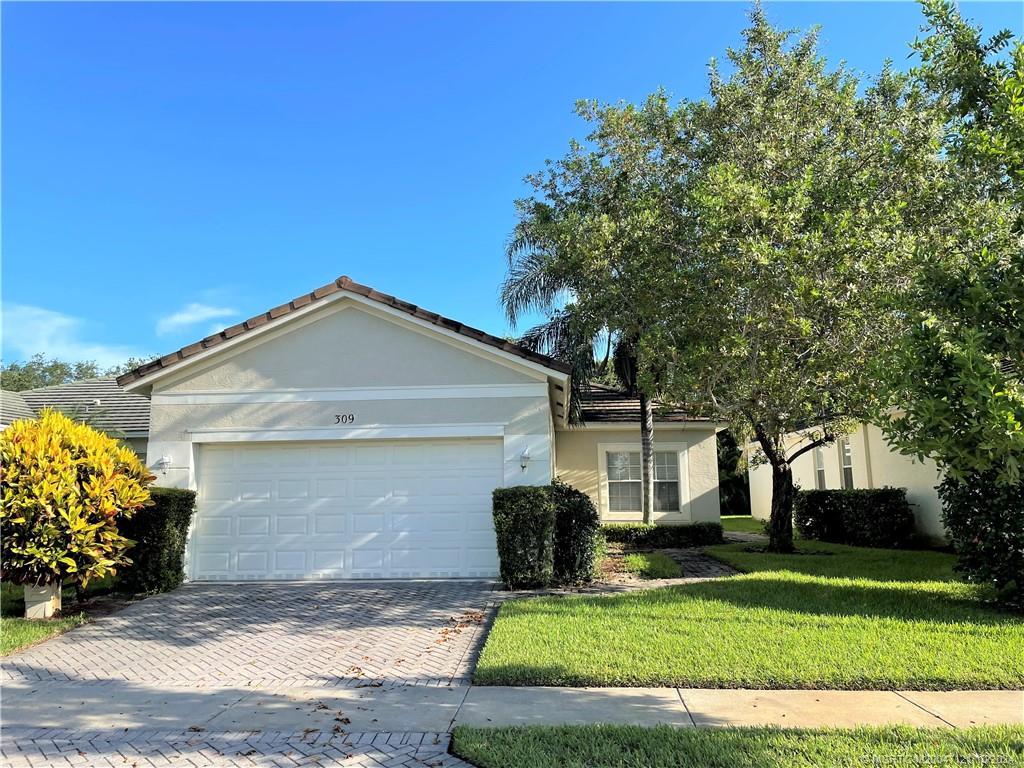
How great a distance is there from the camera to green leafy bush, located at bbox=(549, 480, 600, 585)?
34.2 feet

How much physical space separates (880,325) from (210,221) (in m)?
14.9

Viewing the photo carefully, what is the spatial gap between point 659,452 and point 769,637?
11.5 meters

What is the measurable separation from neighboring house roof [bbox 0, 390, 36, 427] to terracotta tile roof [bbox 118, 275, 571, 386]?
8.60 m

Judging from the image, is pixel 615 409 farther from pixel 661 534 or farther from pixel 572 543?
pixel 572 543

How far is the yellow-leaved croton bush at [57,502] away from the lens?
8359 millimetres

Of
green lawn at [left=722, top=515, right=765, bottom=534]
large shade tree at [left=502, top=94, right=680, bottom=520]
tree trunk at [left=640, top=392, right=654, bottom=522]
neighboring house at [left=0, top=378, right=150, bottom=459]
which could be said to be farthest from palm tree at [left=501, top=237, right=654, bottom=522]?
neighboring house at [left=0, top=378, right=150, bottom=459]

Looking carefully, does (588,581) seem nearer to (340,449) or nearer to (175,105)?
(340,449)

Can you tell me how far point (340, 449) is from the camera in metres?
11.4

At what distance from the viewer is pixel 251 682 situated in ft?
20.0

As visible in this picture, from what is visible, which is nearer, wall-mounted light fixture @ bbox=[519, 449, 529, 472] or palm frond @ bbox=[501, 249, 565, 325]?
wall-mounted light fixture @ bbox=[519, 449, 529, 472]

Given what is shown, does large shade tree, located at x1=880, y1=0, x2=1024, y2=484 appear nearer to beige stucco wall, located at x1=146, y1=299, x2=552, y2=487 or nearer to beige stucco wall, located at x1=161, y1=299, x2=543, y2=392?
beige stucco wall, located at x1=146, y1=299, x2=552, y2=487

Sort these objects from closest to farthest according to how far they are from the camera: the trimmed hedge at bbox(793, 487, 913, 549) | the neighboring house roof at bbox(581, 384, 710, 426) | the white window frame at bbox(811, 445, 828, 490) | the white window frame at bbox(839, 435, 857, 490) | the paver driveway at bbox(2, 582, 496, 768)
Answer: the paver driveway at bbox(2, 582, 496, 768)
the trimmed hedge at bbox(793, 487, 913, 549)
the neighboring house roof at bbox(581, 384, 710, 426)
the white window frame at bbox(839, 435, 857, 490)
the white window frame at bbox(811, 445, 828, 490)

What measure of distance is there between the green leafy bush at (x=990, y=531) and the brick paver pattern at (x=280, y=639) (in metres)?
6.39

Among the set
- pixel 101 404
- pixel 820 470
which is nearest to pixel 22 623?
pixel 101 404
